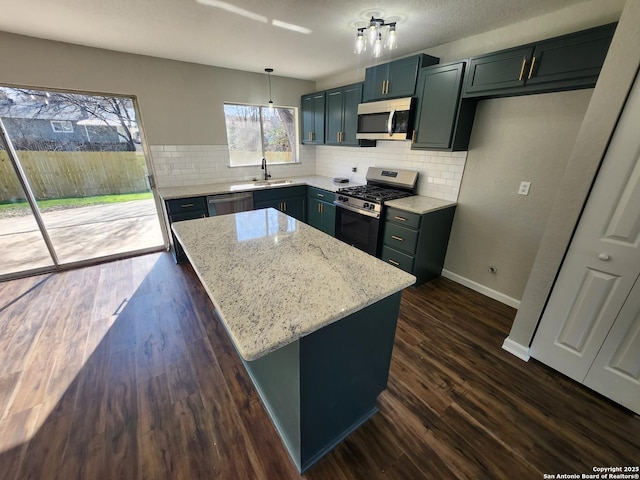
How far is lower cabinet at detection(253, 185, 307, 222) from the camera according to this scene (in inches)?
147

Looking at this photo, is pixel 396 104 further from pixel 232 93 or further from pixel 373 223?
pixel 232 93

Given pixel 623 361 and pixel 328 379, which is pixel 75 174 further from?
pixel 623 361

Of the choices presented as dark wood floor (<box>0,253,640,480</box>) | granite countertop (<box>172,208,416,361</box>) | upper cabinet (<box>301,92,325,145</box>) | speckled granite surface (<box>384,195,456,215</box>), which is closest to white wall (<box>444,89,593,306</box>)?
speckled granite surface (<box>384,195,456,215</box>)

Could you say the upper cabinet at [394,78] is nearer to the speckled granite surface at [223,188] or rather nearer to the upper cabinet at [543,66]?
the upper cabinet at [543,66]

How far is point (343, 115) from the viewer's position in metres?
3.55

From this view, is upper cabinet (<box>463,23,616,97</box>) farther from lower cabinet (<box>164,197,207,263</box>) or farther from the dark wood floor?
lower cabinet (<box>164,197,207,263</box>)

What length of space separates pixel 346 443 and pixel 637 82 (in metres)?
2.39

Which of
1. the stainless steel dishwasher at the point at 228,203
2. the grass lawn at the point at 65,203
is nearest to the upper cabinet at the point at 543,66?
the stainless steel dishwasher at the point at 228,203

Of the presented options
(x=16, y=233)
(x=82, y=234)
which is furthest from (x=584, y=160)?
(x=16, y=233)

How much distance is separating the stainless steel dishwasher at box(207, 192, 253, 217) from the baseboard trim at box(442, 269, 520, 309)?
2729 mm

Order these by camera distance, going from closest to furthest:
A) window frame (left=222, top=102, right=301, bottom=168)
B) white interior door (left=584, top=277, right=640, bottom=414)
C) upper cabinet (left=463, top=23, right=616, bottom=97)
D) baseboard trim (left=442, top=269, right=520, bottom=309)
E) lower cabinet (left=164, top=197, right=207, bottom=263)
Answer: white interior door (left=584, top=277, right=640, bottom=414), upper cabinet (left=463, top=23, right=616, bottom=97), baseboard trim (left=442, top=269, right=520, bottom=309), lower cabinet (left=164, top=197, right=207, bottom=263), window frame (left=222, top=102, right=301, bottom=168)

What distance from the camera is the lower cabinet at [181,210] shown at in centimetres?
313

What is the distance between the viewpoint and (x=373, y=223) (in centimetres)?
296

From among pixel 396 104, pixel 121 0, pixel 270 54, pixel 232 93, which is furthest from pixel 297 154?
pixel 121 0
